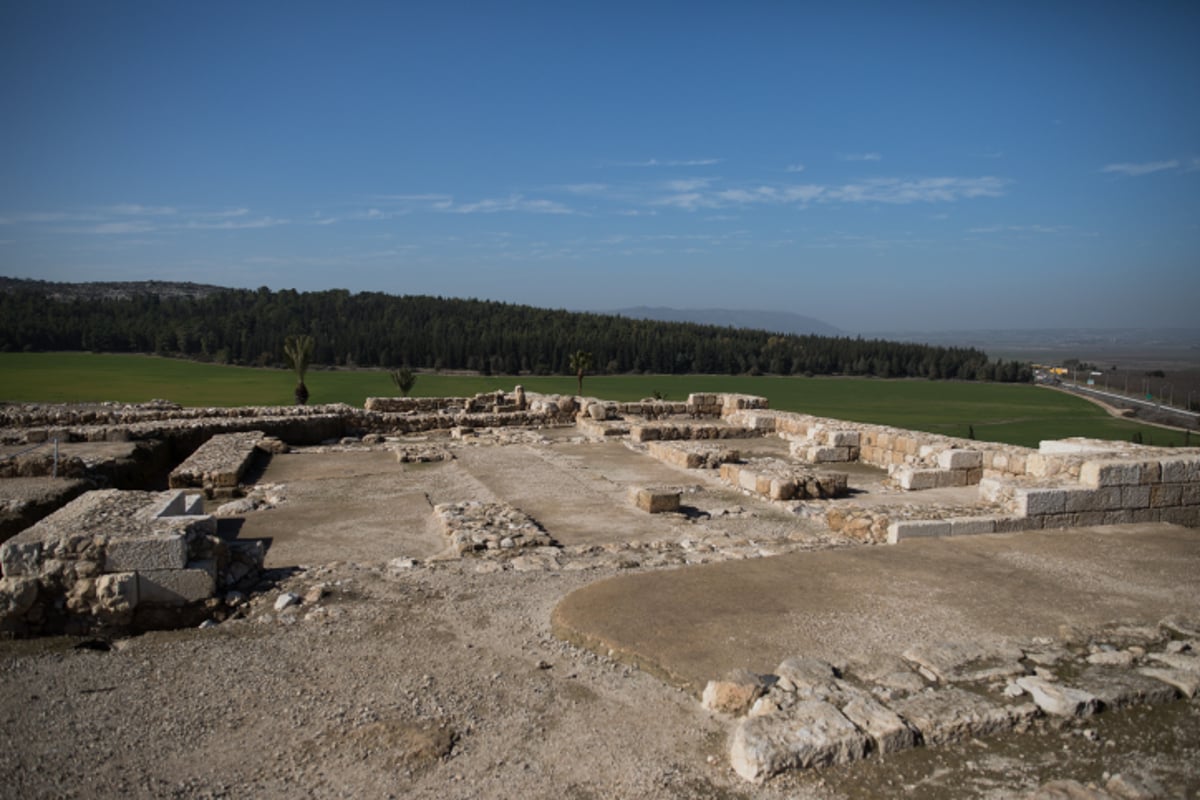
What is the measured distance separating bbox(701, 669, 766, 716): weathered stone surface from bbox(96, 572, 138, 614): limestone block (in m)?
4.44

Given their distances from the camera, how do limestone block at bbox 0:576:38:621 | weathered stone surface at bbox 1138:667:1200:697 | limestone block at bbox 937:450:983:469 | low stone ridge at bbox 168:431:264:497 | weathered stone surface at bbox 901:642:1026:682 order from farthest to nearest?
limestone block at bbox 937:450:983:469
low stone ridge at bbox 168:431:264:497
limestone block at bbox 0:576:38:621
weathered stone surface at bbox 901:642:1026:682
weathered stone surface at bbox 1138:667:1200:697

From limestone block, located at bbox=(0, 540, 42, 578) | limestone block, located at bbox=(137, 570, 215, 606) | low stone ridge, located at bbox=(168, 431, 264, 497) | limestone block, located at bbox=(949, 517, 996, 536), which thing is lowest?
low stone ridge, located at bbox=(168, 431, 264, 497)

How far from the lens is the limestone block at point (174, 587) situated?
6.02 meters

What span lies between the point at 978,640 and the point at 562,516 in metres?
5.81

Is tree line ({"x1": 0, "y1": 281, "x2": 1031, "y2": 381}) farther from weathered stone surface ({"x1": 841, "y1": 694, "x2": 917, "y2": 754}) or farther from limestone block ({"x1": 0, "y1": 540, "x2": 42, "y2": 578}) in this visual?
weathered stone surface ({"x1": 841, "y1": 694, "x2": 917, "y2": 754})

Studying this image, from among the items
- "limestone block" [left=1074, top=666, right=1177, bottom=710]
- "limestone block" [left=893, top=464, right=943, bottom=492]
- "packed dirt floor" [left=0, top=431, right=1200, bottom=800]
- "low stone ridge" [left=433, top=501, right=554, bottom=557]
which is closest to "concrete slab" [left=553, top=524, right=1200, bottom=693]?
"packed dirt floor" [left=0, top=431, right=1200, bottom=800]

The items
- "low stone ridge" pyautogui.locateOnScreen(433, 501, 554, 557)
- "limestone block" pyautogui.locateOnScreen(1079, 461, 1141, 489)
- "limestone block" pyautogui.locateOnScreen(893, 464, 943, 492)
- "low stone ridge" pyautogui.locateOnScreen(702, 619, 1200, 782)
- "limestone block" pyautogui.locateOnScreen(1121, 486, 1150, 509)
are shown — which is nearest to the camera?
"low stone ridge" pyautogui.locateOnScreen(702, 619, 1200, 782)

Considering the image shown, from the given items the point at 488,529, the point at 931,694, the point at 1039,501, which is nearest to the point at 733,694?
the point at 931,694

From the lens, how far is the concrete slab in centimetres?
536

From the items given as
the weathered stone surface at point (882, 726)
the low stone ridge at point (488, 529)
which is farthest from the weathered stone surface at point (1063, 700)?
the low stone ridge at point (488, 529)

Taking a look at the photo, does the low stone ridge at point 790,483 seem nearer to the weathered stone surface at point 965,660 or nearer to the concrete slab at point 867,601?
the concrete slab at point 867,601

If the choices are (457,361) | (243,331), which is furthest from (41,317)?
(457,361)

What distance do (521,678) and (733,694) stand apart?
1.41m

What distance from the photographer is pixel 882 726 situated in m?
4.15
